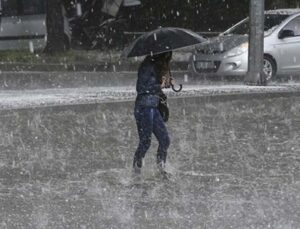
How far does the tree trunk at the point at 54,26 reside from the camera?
72.5 feet

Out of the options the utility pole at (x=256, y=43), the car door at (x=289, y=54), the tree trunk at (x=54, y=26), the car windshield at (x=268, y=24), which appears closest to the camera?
the utility pole at (x=256, y=43)

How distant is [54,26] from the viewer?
2220 cm

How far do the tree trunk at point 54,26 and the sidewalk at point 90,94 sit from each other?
6.79m

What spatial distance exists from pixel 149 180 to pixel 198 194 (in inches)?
27.9

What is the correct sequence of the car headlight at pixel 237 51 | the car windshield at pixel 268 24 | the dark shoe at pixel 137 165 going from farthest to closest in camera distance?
the car windshield at pixel 268 24, the car headlight at pixel 237 51, the dark shoe at pixel 137 165

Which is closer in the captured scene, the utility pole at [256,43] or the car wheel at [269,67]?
the utility pole at [256,43]

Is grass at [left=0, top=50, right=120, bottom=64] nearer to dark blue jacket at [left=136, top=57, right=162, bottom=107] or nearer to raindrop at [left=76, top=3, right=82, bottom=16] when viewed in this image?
raindrop at [left=76, top=3, right=82, bottom=16]

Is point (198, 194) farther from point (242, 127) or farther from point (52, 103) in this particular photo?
point (52, 103)

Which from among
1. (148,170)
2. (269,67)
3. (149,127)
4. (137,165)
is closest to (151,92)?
(149,127)

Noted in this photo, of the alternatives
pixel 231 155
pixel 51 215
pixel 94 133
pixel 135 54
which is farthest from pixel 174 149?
pixel 51 215

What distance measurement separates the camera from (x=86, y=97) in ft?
42.9

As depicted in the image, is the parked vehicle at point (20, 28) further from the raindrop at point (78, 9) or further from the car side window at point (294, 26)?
the car side window at point (294, 26)

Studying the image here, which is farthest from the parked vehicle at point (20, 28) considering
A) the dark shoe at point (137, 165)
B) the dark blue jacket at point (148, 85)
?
the dark blue jacket at point (148, 85)

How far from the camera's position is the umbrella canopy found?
7465mm
